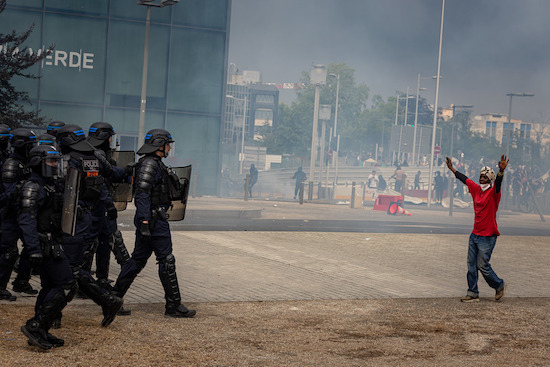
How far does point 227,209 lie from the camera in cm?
2272

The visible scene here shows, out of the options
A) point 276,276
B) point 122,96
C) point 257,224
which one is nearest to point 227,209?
point 257,224

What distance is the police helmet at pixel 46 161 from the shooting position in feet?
18.4

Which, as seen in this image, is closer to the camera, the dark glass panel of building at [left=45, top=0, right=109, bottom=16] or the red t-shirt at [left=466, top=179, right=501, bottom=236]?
the red t-shirt at [left=466, top=179, right=501, bottom=236]

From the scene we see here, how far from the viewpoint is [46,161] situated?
561cm

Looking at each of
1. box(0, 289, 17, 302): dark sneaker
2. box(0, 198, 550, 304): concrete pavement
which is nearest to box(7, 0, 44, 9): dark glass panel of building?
box(0, 198, 550, 304): concrete pavement

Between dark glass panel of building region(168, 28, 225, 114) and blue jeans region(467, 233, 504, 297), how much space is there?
23.9 meters

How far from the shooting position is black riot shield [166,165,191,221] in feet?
23.3

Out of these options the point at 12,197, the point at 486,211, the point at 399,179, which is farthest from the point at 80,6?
the point at 486,211

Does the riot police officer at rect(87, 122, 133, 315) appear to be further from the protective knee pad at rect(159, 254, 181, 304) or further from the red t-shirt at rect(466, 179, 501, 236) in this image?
the red t-shirt at rect(466, 179, 501, 236)

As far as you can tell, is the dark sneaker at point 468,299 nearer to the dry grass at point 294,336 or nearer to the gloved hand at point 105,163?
the dry grass at point 294,336

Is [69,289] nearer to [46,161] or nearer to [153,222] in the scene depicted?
[46,161]

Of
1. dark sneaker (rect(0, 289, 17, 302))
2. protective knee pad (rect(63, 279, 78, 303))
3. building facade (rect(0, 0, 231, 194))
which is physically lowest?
dark sneaker (rect(0, 289, 17, 302))

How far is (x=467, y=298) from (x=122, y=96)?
24142mm

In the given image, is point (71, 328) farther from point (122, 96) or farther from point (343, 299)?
point (122, 96)
